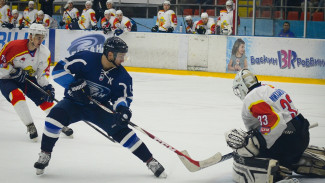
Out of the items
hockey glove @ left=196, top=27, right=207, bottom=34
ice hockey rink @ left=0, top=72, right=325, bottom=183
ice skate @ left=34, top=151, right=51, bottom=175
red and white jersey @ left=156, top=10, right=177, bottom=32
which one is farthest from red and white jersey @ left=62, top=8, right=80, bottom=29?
ice skate @ left=34, top=151, right=51, bottom=175

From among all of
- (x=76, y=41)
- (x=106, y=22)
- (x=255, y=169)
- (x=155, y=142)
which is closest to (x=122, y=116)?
(x=255, y=169)

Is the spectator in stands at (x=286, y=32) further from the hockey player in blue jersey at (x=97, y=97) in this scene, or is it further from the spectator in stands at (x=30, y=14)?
the hockey player in blue jersey at (x=97, y=97)

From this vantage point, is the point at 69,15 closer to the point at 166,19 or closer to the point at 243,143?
the point at 166,19

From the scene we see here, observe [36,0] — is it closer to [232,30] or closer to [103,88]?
[232,30]

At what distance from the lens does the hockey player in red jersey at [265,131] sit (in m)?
3.68

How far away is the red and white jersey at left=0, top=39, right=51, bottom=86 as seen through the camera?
5.46 meters

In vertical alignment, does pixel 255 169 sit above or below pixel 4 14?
below

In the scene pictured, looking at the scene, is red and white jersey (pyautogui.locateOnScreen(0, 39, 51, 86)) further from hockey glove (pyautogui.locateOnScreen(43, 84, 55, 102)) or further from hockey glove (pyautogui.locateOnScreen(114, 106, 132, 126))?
hockey glove (pyautogui.locateOnScreen(114, 106, 132, 126))

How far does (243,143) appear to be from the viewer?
3.74 metres

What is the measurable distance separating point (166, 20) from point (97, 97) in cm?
911

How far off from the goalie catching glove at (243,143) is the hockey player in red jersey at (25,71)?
2.22m

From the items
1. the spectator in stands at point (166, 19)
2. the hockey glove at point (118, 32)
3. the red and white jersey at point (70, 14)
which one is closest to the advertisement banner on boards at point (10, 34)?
the red and white jersey at point (70, 14)

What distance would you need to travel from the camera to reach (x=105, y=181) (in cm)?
400

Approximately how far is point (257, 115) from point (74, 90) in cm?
122
